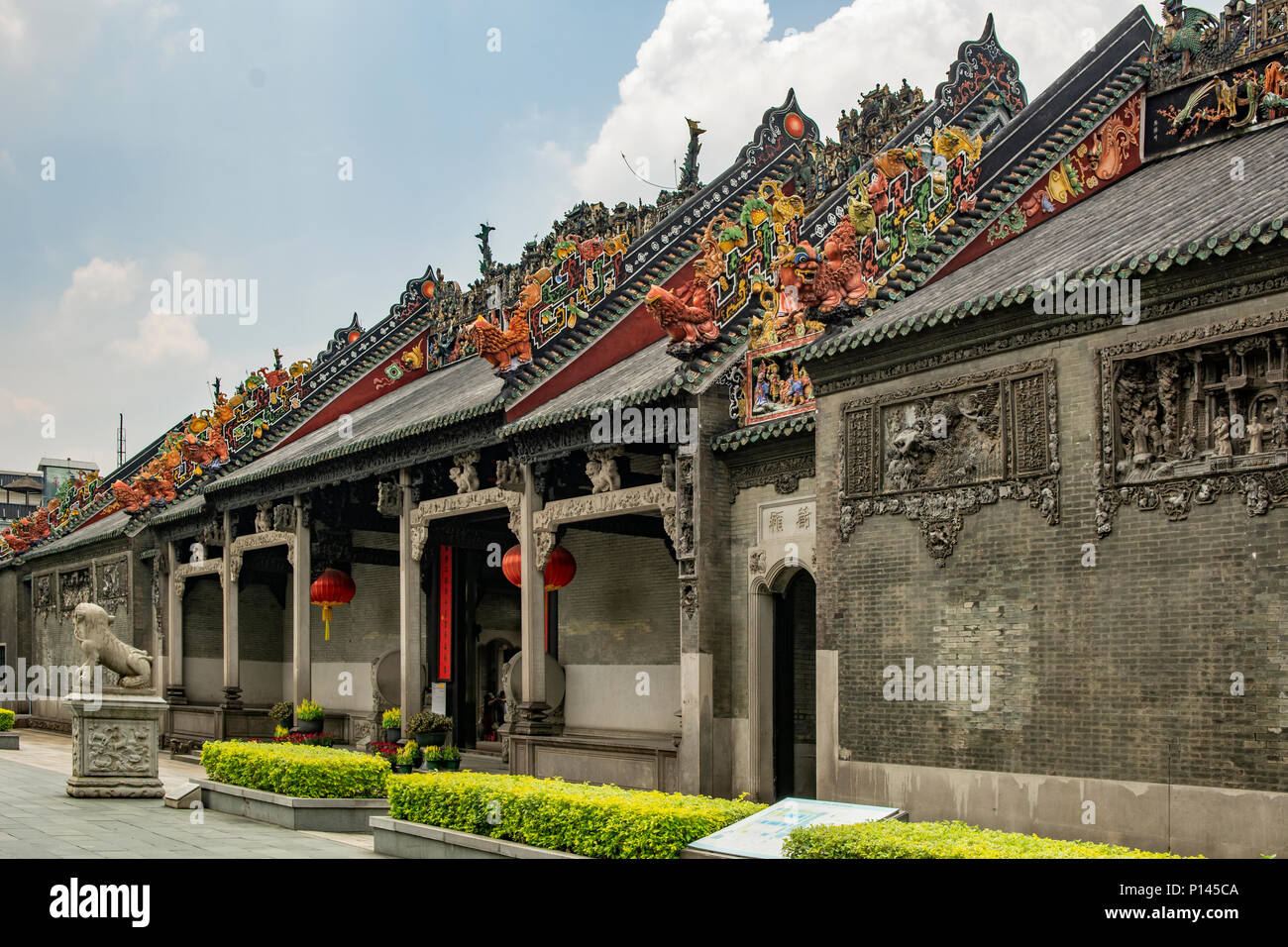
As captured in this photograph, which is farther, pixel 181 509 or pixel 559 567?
pixel 181 509

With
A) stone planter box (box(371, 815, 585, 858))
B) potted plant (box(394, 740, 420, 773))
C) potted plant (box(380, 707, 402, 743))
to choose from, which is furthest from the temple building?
stone planter box (box(371, 815, 585, 858))

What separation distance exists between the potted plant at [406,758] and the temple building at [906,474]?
145cm

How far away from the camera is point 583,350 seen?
19672mm

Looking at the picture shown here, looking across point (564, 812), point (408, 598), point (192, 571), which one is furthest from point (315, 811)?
point (192, 571)

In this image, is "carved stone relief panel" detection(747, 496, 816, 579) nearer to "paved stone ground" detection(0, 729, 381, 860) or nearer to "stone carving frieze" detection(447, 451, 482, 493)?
"paved stone ground" detection(0, 729, 381, 860)

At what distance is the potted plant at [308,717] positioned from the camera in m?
23.5

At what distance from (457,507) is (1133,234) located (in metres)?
11.3

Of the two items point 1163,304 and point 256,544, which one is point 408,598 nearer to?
point 256,544

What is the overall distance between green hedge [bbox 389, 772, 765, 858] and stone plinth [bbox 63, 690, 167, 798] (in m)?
5.21

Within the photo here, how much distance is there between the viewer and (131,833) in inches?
549

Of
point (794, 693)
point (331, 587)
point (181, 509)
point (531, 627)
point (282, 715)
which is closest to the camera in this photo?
point (794, 693)

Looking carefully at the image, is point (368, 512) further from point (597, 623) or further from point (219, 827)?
point (219, 827)

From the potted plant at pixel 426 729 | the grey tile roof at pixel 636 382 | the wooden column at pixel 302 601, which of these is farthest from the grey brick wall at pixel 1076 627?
the wooden column at pixel 302 601

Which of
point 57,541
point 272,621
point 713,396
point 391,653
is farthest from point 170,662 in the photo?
point 713,396
